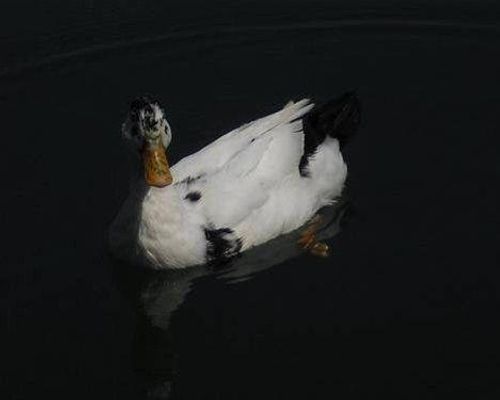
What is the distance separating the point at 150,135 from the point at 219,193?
3.20 feet

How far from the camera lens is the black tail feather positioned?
10273 millimetres

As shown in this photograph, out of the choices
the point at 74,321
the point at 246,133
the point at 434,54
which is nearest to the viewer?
the point at 74,321

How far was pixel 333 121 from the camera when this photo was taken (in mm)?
10430

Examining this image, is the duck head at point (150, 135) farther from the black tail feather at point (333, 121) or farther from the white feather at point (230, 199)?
the black tail feather at point (333, 121)

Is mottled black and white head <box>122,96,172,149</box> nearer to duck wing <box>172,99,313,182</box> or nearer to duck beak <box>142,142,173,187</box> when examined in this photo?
duck beak <box>142,142,173,187</box>

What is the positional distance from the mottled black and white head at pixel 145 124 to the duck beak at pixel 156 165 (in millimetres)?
48

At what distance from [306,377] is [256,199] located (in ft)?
5.67

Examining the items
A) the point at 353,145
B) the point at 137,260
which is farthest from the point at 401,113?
the point at 137,260

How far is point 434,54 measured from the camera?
1270 cm

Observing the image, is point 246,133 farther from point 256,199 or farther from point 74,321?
point 74,321

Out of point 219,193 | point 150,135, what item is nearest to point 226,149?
point 219,193

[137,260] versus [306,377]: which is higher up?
[137,260]

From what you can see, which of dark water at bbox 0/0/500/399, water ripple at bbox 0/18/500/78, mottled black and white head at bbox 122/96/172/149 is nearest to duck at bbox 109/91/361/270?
mottled black and white head at bbox 122/96/172/149

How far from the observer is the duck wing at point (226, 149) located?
945cm
